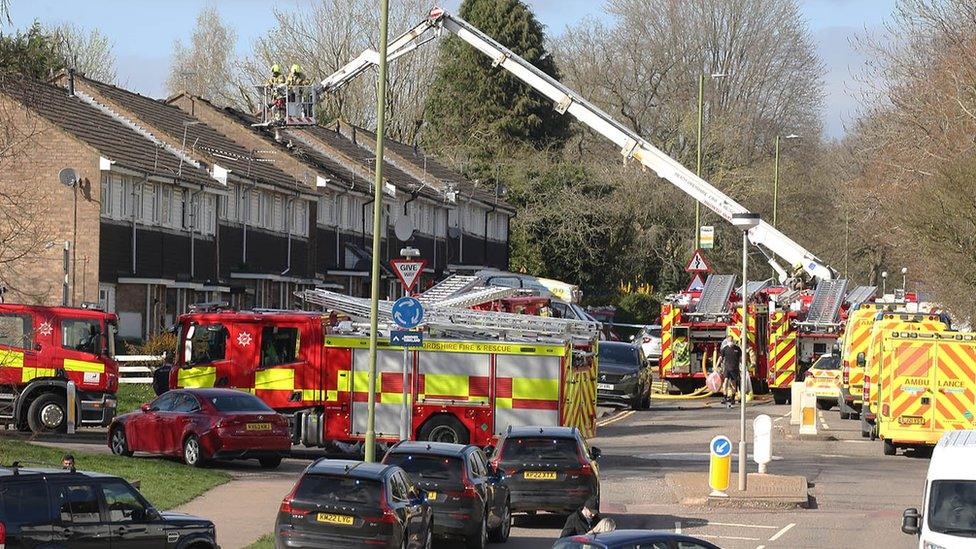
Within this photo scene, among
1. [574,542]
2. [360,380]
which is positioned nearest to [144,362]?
[360,380]

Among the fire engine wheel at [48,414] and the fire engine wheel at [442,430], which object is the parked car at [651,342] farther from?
the fire engine wheel at [442,430]

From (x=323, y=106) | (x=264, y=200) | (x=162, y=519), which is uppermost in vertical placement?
(x=323, y=106)

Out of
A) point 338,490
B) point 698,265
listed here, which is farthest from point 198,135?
point 338,490

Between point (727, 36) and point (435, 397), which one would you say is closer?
point (435, 397)

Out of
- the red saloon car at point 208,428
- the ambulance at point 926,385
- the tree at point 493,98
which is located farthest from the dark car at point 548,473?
the tree at point 493,98

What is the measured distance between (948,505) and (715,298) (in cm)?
2986

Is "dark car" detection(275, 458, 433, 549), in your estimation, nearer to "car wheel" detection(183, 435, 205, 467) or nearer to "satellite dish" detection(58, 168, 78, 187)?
"car wheel" detection(183, 435, 205, 467)

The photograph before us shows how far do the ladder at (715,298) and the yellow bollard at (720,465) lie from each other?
2038 centimetres

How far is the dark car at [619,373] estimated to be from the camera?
134 feet

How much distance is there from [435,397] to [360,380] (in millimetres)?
1380

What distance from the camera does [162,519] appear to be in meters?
15.6

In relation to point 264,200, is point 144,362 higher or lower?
lower

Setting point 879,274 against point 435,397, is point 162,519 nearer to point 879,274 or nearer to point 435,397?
point 435,397

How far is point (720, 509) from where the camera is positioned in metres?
23.7
